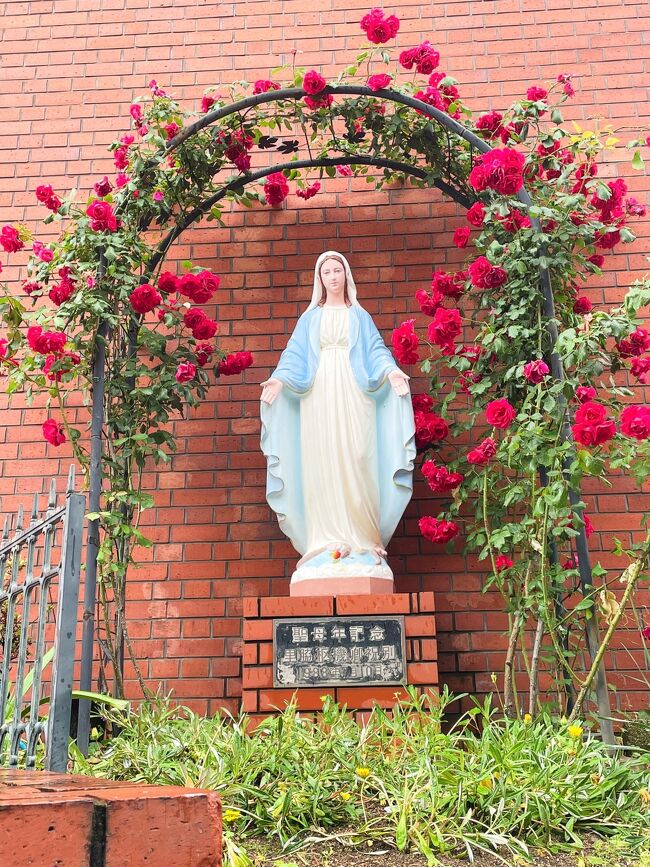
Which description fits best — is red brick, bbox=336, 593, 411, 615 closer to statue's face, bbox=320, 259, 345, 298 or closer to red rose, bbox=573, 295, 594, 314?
statue's face, bbox=320, 259, 345, 298

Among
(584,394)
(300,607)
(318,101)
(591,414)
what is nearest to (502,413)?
(584,394)

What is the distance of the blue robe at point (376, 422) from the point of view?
3797 millimetres

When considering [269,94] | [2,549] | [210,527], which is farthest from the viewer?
[210,527]

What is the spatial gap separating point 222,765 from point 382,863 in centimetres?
52

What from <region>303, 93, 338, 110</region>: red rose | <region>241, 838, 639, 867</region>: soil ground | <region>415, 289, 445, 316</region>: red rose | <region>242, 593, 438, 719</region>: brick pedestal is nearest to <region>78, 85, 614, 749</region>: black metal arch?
<region>303, 93, 338, 110</region>: red rose

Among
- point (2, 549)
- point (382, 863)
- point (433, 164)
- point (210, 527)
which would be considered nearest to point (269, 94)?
point (433, 164)

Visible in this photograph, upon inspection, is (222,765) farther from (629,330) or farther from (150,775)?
(629,330)

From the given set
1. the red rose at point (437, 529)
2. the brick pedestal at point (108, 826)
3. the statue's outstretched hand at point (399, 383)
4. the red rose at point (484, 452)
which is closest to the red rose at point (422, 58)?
the statue's outstretched hand at point (399, 383)

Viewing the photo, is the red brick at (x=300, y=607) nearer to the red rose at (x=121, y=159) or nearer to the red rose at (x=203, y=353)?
the red rose at (x=203, y=353)

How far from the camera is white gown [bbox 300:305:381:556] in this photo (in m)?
3.76

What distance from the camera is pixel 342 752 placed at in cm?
256

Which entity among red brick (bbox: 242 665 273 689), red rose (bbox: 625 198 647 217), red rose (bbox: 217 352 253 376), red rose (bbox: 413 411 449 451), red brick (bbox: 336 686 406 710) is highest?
red rose (bbox: 625 198 647 217)

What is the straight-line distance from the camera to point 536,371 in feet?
11.4

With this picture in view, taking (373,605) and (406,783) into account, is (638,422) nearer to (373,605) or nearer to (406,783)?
(373,605)
